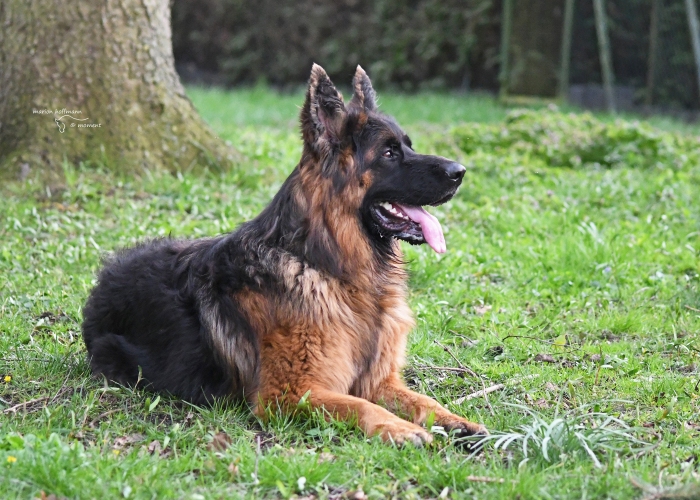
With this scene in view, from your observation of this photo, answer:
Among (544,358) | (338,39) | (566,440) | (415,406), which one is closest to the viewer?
(566,440)

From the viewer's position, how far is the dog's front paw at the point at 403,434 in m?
3.85

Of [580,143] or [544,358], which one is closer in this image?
[544,358]

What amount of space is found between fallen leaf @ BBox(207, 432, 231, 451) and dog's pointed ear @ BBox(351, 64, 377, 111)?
185cm

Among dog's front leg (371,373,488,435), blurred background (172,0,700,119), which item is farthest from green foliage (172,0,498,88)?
dog's front leg (371,373,488,435)

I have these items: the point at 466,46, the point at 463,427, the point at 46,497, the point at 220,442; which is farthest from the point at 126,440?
the point at 466,46

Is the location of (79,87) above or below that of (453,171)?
above

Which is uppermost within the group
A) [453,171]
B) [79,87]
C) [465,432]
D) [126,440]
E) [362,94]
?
[362,94]

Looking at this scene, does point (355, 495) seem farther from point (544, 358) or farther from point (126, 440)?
point (544, 358)

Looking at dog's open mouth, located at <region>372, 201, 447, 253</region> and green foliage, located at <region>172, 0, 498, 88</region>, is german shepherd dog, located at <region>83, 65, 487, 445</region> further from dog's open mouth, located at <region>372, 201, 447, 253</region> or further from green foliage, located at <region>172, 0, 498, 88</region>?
green foliage, located at <region>172, 0, 498, 88</region>

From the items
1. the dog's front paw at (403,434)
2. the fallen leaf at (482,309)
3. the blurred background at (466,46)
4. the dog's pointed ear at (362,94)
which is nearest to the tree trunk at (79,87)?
the fallen leaf at (482,309)

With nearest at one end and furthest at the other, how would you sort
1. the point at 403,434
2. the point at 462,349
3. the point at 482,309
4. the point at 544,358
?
the point at 403,434 → the point at 544,358 → the point at 462,349 → the point at 482,309

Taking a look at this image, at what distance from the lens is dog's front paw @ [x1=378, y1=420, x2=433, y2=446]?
385cm

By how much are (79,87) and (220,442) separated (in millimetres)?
4765

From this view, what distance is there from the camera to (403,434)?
3.88 m
